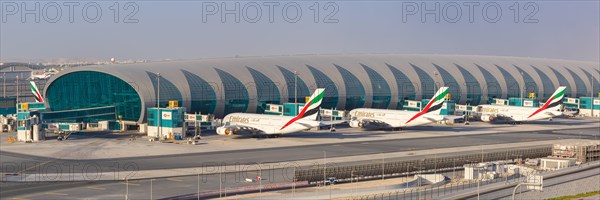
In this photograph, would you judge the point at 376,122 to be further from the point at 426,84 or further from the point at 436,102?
the point at 426,84

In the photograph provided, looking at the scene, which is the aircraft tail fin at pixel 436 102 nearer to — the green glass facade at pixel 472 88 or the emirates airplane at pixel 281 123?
the emirates airplane at pixel 281 123

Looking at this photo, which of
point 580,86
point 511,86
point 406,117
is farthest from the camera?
point 580,86

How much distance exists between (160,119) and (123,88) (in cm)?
1398

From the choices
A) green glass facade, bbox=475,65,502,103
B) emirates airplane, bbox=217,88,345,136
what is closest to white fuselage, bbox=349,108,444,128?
emirates airplane, bbox=217,88,345,136

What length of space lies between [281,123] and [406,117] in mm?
22577

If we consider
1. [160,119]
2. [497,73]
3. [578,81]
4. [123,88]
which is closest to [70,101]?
[123,88]

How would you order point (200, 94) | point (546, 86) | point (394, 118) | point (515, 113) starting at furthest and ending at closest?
1. point (546, 86)
2. point (515, 113)
3. point (200, 94)
4. point (394, 118)

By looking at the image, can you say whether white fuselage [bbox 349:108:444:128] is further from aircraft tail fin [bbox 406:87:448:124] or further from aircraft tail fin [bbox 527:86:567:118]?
aircraft tail fin [bbox 527:86:567:118]

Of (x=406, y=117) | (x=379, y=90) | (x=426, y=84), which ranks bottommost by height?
(x=406, y=117)

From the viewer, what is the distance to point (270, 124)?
105562 mm

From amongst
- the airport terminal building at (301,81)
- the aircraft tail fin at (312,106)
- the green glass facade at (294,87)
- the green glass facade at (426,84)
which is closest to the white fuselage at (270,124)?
the aircraft tail fin at (312,106)

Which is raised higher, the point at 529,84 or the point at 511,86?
the point at 529,84

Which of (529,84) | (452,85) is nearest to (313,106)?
(452,85)

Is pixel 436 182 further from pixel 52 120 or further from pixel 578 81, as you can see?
pixel 578 81
